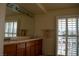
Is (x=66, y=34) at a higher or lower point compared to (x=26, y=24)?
lower

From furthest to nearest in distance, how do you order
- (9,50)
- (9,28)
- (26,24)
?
(26,24), (9,28), (9,50)

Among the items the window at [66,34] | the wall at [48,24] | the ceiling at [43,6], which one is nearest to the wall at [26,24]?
the wall at [48,24]

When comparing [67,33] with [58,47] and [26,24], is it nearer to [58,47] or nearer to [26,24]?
[58,47]

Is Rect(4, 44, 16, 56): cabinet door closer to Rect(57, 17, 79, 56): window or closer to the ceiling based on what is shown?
the ceiling

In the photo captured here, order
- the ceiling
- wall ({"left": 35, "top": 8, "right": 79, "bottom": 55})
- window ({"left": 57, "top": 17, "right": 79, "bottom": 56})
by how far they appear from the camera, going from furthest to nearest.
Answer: wall ({"left": 35, "top": 8, "right": 79, "bottom": 55}) → window ({"left": 57, "top": 17, "right": 79, "bottom": 56}) → the ceiling

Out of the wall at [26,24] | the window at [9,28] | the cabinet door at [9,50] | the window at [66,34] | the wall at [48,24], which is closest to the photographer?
the cabinet door at [9,50]

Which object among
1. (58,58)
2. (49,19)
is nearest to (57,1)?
(58,58)

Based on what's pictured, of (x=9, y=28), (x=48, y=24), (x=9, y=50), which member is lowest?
(x=9, y=50)

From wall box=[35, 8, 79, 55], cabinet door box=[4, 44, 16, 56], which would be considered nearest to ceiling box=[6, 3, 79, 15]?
wall box=[35, 8, 79, 55]

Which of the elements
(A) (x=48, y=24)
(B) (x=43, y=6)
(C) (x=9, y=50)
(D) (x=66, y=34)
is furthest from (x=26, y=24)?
(B) (x=43, y=6)

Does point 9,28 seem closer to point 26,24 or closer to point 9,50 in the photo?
point 9,50

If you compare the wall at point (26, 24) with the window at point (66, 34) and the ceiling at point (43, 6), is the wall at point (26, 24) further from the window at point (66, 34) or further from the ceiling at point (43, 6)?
the window at point (66, 34)

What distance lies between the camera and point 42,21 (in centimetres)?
341

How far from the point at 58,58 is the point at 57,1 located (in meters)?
0.48
